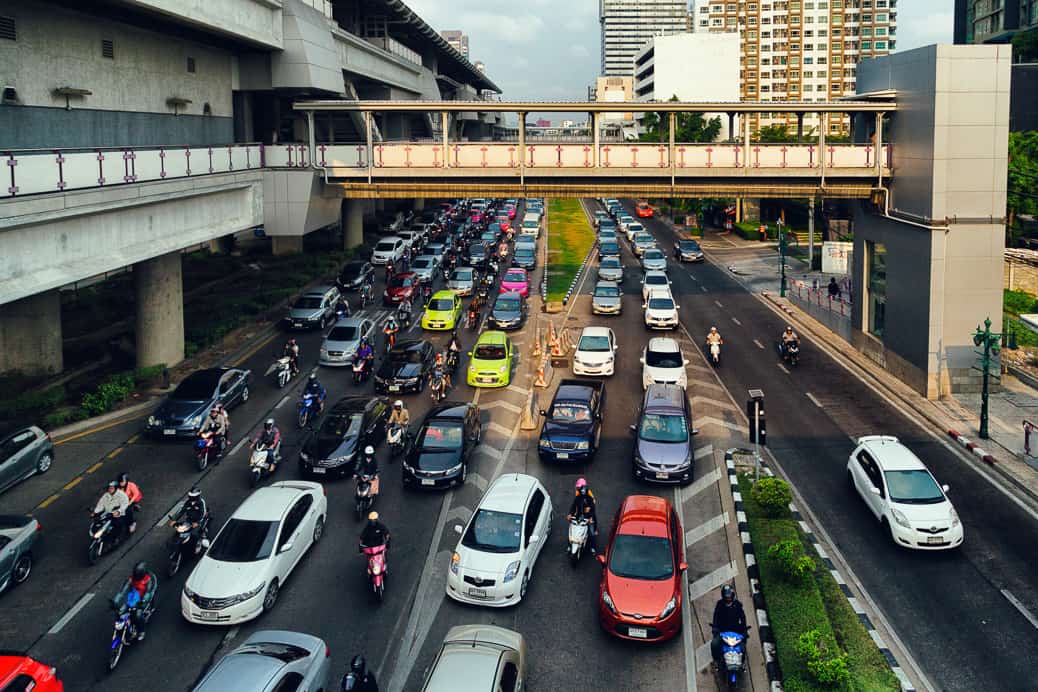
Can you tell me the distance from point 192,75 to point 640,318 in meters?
22.8

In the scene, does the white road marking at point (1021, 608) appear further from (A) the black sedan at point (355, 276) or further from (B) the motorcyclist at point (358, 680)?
(A) the black sedan at point (355, 276)

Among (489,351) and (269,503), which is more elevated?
(489,351)

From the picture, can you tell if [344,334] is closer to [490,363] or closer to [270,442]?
[490,363]

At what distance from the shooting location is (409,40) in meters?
80.8

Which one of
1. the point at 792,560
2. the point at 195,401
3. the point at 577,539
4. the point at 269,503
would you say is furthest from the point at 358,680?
the point at 195,401

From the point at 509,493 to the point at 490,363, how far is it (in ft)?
45.0

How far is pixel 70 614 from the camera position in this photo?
56.9 feet

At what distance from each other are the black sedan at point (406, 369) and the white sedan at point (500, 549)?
1242cm

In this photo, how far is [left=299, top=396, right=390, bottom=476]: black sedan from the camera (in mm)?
23562

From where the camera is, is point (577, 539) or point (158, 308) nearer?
point (577, 539)

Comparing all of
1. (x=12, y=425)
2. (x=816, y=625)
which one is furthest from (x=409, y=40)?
(x=816, y=625)

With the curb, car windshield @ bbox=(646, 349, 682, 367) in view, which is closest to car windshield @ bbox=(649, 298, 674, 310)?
car windshield @ bbox=(646, 349, 682, 367)

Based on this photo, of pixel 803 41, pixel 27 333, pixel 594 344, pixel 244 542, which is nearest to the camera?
pixel 244 542

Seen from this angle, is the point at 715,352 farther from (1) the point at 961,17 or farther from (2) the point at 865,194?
(1) the point at 961,17
